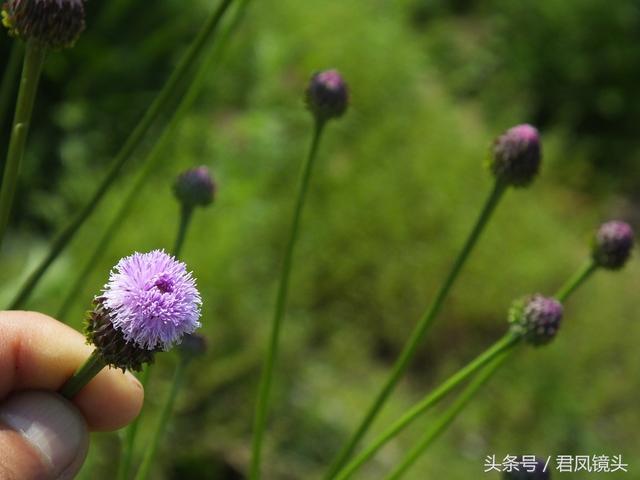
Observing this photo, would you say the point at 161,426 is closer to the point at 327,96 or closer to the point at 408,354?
the point at 408,354

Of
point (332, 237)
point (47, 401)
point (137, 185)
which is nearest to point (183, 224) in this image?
point (137, 185)

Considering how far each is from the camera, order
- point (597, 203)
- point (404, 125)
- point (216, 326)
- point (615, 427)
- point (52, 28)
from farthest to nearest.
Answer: point (597, 203), point (404, 125), point (615, 427), point (216, 326), point (52, 28)

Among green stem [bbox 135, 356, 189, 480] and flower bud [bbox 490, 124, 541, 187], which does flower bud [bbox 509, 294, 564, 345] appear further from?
green stem [bbox 135, 356, 189, 480]

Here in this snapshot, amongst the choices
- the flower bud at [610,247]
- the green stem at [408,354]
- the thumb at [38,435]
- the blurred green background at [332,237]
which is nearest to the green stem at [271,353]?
the green stem at [408,354]

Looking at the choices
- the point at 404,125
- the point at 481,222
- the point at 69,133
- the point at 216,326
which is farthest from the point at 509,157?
the point at 404,125

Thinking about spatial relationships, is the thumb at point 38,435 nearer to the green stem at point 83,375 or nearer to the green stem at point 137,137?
the green stem at point 83,375

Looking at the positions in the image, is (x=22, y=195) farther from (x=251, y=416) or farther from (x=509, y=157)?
(x=509, y=157)

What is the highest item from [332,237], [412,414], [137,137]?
[332,237]
